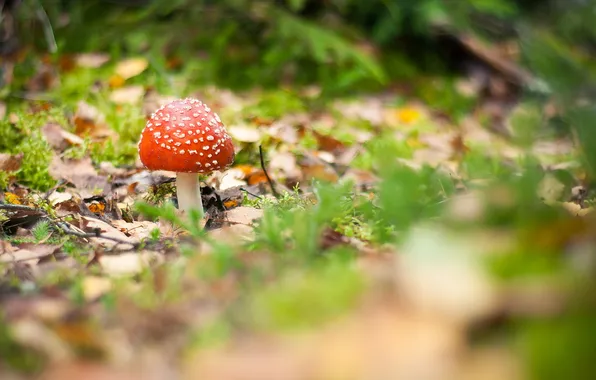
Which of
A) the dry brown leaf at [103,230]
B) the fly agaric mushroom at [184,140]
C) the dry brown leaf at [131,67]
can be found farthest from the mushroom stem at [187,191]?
the dry brown leaf at [131,67]

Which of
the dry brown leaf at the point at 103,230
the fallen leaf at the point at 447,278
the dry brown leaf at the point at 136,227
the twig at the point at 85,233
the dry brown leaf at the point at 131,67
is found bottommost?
the dry brown leaf at the point at 131,67

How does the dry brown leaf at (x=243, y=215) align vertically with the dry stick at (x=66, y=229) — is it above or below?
below

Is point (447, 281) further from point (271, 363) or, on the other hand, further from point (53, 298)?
point (53, 298)

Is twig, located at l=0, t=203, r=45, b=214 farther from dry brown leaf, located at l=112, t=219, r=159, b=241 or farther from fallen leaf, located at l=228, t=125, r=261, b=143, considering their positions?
fallen leaf, located at l=228, t=125, r=261, b=143

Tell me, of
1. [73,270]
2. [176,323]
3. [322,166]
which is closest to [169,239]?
[73,270]

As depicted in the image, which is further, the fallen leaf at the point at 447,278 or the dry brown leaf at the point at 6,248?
the dry brown leaf at the point at 6,248

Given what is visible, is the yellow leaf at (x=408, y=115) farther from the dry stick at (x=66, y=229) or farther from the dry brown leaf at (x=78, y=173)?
the dry stick at (x=66, y=229)
